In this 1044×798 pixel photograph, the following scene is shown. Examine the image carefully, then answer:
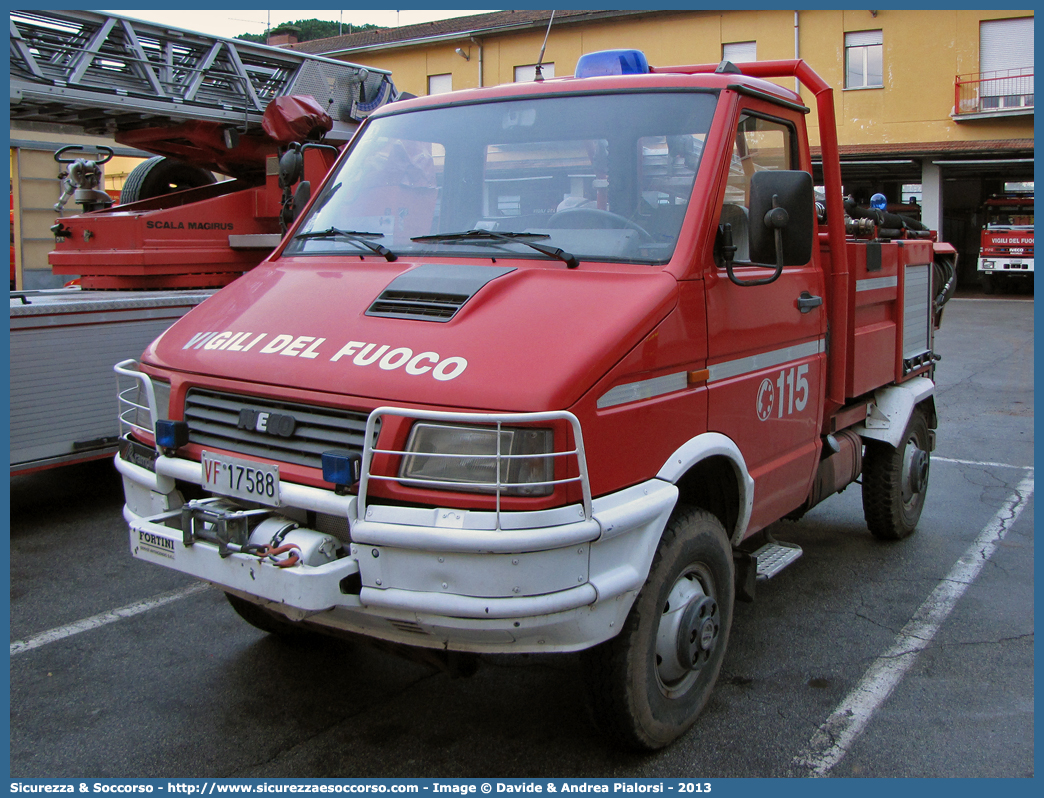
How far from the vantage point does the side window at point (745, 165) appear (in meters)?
3.67

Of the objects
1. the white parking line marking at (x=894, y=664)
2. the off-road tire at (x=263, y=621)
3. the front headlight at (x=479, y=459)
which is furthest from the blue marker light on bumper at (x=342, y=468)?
the white parking line marking at (x=894, y=664)

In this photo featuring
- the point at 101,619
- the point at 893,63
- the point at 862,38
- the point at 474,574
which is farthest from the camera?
the point at 862,38

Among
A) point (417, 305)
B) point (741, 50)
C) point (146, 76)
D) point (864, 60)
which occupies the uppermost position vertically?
point (741, 50)

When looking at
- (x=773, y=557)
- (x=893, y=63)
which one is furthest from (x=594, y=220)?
(x=893, y=63)

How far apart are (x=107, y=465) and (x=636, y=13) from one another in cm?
2657

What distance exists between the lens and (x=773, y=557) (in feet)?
14.7

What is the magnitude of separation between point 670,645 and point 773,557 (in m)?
1.29

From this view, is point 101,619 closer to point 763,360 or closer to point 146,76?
point 763,360

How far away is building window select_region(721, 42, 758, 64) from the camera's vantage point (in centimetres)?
2858

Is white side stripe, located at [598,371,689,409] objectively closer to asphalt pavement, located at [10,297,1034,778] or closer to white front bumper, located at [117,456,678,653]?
white front bumper, located at [117,456,678,653]

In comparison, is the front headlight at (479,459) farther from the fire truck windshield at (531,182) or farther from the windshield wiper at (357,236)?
the windshield wiper at (357,236)

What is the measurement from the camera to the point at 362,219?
4055 mm
